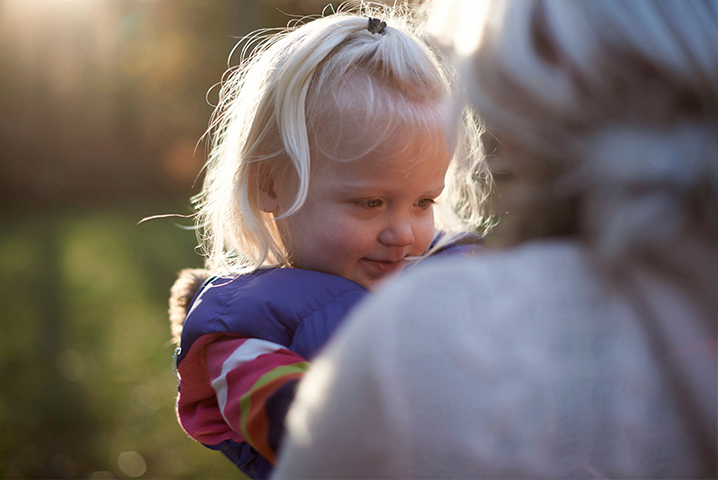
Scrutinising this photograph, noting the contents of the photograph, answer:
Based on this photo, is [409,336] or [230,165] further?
[230,165]

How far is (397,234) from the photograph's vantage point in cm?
179

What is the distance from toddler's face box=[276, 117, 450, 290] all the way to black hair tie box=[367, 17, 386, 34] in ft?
1.34

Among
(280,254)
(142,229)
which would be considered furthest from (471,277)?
(142,229)

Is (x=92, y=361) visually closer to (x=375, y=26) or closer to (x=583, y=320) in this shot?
(x=375, y=26)

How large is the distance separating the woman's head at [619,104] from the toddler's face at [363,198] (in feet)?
2.89

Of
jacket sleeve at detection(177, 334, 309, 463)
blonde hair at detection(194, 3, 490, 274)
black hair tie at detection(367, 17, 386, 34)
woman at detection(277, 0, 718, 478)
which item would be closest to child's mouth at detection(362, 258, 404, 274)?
blonde hair at detection(194, 3, 490, 274)

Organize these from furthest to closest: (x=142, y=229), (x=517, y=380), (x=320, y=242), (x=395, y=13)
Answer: (x=142, y=229)
(x=395, y=13)
(x=320, y=242)
(x=517, y=380)

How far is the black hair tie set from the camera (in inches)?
75.0

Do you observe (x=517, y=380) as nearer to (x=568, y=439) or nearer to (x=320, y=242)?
(x=568, y=439)

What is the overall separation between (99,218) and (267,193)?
9311mm

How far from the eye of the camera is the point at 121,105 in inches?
462

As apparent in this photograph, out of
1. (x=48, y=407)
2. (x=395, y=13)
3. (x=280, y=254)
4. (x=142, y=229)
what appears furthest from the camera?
(x=142, y=229)

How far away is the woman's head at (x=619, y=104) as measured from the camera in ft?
2.45

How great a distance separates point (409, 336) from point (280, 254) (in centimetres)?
124
